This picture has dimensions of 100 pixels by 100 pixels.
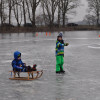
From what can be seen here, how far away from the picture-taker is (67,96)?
22.2ft

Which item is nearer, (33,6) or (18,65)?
(18,65)

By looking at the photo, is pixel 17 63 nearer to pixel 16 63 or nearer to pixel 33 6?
pixel 16 63

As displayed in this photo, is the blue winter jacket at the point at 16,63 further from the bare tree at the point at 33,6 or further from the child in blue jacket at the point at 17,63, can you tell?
the bare tree at the point at 33,6

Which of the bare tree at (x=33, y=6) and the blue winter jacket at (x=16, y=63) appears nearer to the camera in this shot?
the blue winter jacket at (x=16, y=63)

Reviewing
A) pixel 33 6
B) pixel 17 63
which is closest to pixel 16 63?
pixel 17 63

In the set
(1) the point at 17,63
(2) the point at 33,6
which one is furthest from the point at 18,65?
(2) the point at 33,6

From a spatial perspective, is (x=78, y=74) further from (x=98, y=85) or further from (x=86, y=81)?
(x=98, y=85)

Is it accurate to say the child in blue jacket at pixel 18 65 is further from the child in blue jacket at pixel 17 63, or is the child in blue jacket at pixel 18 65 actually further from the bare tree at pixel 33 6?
the bare tree at pixel 33 6

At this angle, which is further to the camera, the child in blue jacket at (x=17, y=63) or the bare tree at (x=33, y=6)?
the bare tree at (x=33, y=6)

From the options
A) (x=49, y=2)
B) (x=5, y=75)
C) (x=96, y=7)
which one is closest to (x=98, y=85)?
(x=5, y=75)

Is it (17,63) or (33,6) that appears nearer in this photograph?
(17,63)

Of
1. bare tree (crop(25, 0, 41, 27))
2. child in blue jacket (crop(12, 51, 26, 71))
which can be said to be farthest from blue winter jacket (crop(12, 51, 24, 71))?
bare tree (crop(25, 0, 41, 27))

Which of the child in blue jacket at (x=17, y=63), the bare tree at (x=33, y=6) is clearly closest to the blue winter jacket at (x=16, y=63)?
the child in blue jacket at (x=17, y=63)

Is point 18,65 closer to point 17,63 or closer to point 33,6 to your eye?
point 17,63
